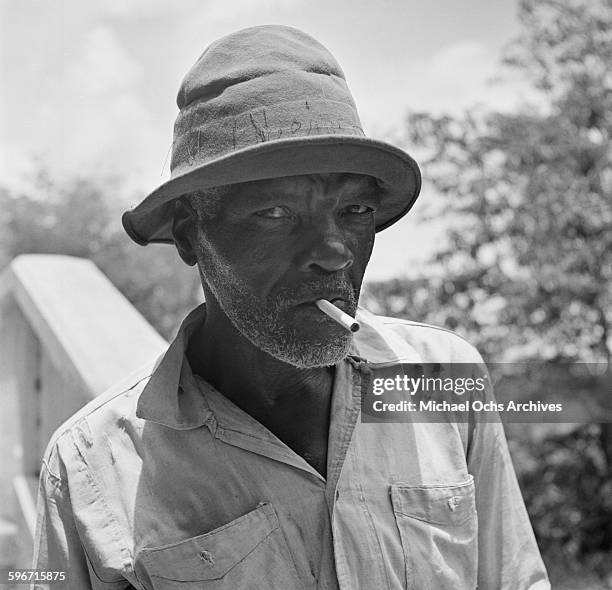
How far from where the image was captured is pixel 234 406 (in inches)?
51.4

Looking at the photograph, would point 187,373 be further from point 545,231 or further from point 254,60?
point 545,231

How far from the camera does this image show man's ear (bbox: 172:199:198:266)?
1.36 m

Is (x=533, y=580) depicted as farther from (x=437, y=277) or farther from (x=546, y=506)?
(x=546, y=506)

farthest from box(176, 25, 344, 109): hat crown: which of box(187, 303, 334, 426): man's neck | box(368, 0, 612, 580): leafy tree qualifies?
box(368, 0, 612, 580): leafy tree

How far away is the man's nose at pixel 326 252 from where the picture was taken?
1168 millimetres

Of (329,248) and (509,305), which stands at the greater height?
(509,305)

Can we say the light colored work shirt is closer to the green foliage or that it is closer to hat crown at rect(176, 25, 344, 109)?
hat crown at rect(176, 25, 344, 109)

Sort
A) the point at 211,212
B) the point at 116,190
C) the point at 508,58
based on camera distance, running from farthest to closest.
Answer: the point at 116,190
the point at 508,58
the point at 211,212

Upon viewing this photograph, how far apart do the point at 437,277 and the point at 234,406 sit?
135 inches

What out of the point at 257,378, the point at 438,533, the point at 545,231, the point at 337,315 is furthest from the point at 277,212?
the point at 545,231

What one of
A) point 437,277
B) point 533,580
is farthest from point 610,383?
point 533,580

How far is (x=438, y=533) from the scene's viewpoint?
4.22ft

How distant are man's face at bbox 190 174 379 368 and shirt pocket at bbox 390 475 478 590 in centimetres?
26

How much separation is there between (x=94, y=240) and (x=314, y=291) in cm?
737
